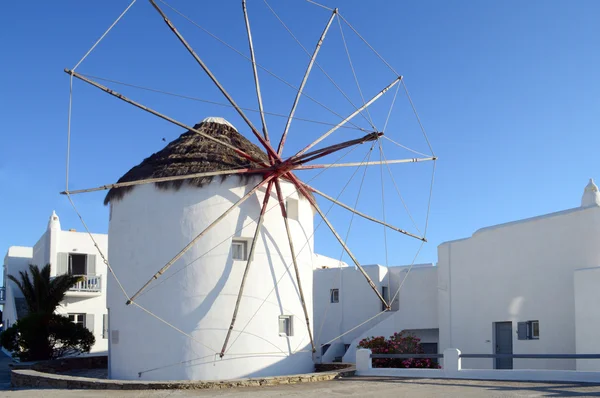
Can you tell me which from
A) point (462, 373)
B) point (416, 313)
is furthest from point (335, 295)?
point (462, 373)

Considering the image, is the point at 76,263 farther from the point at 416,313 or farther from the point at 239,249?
the point at 416,313

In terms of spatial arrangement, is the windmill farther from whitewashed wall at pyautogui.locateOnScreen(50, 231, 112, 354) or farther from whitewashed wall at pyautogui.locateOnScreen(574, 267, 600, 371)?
whitewashed wall at pyautogui.locateOnScreen(50, 231, 112, 354)

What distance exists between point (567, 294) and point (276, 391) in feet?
30.4

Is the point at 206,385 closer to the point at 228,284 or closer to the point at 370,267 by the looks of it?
the point at 228,284

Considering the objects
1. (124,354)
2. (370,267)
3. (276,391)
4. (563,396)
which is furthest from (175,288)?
(370,267)

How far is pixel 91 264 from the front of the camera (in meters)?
31.8

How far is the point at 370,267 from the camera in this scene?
96.2 ft

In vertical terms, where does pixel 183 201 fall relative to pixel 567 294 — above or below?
above

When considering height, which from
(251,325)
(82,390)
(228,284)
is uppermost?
(228,284)

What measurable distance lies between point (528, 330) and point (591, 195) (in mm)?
4826

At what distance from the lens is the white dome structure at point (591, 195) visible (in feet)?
67.4

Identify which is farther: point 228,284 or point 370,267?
point 370,267

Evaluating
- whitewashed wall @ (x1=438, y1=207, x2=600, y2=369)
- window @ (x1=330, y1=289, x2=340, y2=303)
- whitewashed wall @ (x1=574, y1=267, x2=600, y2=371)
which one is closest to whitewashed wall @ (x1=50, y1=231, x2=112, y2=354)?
window @ (x1=330, y1=289, x2=340, y2=303)

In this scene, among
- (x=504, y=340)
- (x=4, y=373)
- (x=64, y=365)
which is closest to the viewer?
(x=504, y=340)
